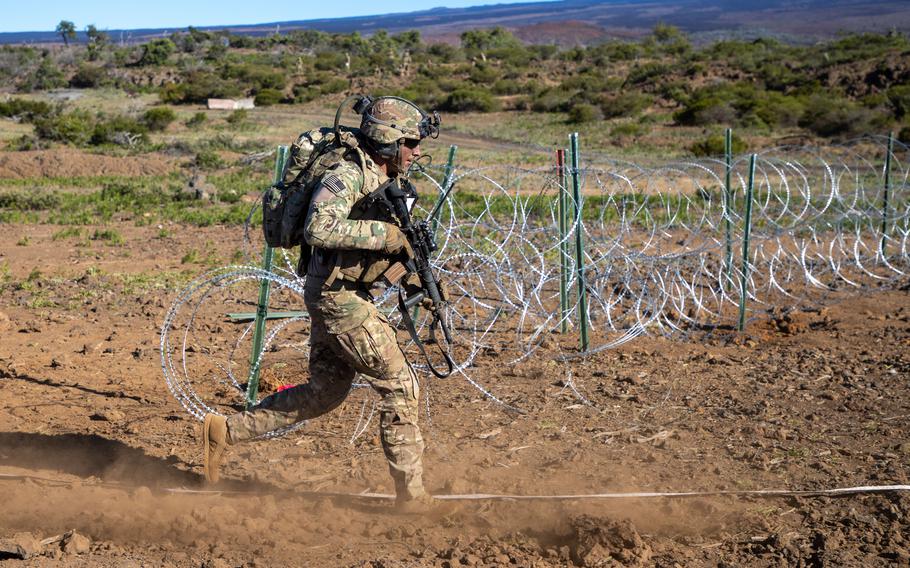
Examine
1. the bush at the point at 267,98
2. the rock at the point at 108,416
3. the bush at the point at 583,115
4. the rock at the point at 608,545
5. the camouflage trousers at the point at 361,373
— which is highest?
the camouflage trousers at the point at 361,373

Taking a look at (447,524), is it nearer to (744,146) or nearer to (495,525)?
(495,525)

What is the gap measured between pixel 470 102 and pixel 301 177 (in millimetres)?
38908

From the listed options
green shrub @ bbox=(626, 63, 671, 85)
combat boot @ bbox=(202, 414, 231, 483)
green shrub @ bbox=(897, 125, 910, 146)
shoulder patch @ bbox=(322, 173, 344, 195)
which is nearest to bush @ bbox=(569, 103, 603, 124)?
green shrub @ bbox=(626, 63, 671, 85)

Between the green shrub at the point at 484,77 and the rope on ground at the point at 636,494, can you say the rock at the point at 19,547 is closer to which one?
the rope on ground at the point at 636,494

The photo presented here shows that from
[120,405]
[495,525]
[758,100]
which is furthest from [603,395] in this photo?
[758,100]

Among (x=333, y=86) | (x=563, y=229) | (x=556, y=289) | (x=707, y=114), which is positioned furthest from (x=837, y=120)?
(x=333, y=86)

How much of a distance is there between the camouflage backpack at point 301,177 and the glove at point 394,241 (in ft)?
1.07

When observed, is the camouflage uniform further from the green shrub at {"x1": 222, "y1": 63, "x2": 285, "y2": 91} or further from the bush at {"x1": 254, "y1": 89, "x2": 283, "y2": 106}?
the green shrub at {"x1": 222, "y1": 63, "x2": 285, "y2": 91}

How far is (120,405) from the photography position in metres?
6.61

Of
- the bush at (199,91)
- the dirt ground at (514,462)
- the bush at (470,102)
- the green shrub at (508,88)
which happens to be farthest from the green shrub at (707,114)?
the dirt ground at (514,462)

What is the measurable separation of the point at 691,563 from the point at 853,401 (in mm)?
2818

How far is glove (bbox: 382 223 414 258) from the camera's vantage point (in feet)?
14.3

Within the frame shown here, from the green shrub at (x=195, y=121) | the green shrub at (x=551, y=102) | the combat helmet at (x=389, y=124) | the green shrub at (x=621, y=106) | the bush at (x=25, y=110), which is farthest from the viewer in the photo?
the green shrub at (x=551, y=102)

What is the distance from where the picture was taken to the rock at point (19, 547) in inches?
169
